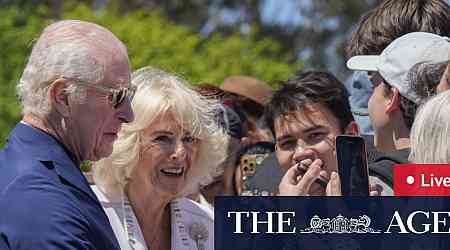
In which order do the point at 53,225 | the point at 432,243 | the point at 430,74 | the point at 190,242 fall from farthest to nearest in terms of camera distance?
the point at 190,242, the point at 430,74, the point at 53,225, the point at 432,243

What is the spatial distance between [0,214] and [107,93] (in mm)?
489

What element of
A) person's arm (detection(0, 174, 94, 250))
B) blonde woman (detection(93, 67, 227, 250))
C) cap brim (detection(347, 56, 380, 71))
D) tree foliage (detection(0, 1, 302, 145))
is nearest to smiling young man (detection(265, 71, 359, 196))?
blonde woman (detection(93, 67, 227, 250))

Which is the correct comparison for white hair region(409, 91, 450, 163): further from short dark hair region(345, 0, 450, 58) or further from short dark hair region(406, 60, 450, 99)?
→ short dark hair region(345, 0, 450, 58)

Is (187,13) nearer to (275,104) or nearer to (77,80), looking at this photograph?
(275,104)

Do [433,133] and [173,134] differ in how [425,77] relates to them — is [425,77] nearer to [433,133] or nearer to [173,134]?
[433,133]

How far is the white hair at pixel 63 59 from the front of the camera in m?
3.19

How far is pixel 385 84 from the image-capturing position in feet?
12.6

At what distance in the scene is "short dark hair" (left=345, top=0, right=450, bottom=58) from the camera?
13.8 ft

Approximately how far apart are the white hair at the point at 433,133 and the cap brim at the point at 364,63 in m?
0.72

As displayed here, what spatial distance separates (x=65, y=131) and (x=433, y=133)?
1.04 metres

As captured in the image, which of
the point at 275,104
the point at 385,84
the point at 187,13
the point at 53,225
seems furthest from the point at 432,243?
the point at 187,13

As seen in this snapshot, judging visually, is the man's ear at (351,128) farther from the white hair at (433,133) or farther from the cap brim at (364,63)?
the white hair at (433,133)

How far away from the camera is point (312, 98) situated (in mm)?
4684

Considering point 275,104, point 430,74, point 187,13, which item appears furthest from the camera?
point 187,13
